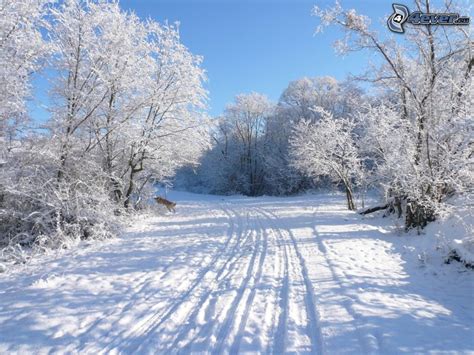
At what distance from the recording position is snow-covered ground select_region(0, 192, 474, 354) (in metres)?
3.91

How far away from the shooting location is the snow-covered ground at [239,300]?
391cm

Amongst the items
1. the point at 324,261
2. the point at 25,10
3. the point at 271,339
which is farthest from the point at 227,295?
the point at 25,10

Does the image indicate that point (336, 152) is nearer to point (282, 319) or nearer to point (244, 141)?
point (282, 319)

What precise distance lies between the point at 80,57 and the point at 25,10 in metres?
2.32

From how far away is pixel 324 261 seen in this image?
7.34 m

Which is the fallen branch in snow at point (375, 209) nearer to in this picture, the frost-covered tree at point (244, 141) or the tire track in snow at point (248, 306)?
the tire track in snow at point (248, 306)

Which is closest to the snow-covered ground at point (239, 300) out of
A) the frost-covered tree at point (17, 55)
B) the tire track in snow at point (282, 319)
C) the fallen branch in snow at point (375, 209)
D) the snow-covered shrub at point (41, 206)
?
the tire track in snow at point (282, 319)

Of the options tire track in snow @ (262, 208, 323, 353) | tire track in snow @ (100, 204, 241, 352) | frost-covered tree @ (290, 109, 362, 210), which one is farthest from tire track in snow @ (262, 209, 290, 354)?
frost-covered tree @ (290, 109, 362, 210)

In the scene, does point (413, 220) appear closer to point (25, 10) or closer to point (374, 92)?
point (374, 92)

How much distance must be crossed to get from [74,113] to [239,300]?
929 cm
